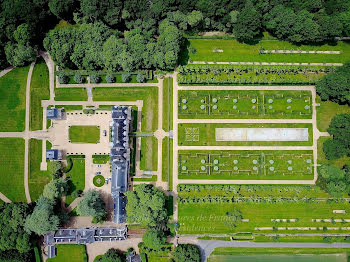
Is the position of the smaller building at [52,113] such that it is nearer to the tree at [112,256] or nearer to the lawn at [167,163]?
the lawn at [167,163]

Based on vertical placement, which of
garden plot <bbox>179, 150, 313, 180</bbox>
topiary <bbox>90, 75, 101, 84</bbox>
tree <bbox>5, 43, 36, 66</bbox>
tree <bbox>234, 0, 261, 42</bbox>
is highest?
tree <bbox>234, 0, 261, 42</bbox>

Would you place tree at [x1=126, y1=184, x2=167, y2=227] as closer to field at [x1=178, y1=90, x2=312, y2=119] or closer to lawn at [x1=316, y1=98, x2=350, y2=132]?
field at [x1=178, y1=90, x2=312, y2=119]

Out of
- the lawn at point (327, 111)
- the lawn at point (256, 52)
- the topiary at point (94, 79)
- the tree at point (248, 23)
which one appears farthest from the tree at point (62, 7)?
the lawn at point (327, 111)

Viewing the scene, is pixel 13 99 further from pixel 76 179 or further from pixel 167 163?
pixel 167 163

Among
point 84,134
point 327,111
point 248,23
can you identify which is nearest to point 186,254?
point 84,134

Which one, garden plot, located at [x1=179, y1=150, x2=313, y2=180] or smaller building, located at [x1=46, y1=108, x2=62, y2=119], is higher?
smaller building, located at [x1=46, y1=108, x2=62, y2=119]

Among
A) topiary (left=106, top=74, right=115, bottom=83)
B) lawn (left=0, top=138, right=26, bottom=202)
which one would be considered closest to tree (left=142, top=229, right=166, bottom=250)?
lawn (left=0, top=138, right=26, bottom=202)

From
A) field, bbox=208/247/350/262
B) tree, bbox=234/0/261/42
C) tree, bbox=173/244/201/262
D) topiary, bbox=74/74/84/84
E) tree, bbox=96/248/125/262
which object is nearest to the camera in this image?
tree, bbox=173/244/201/262
